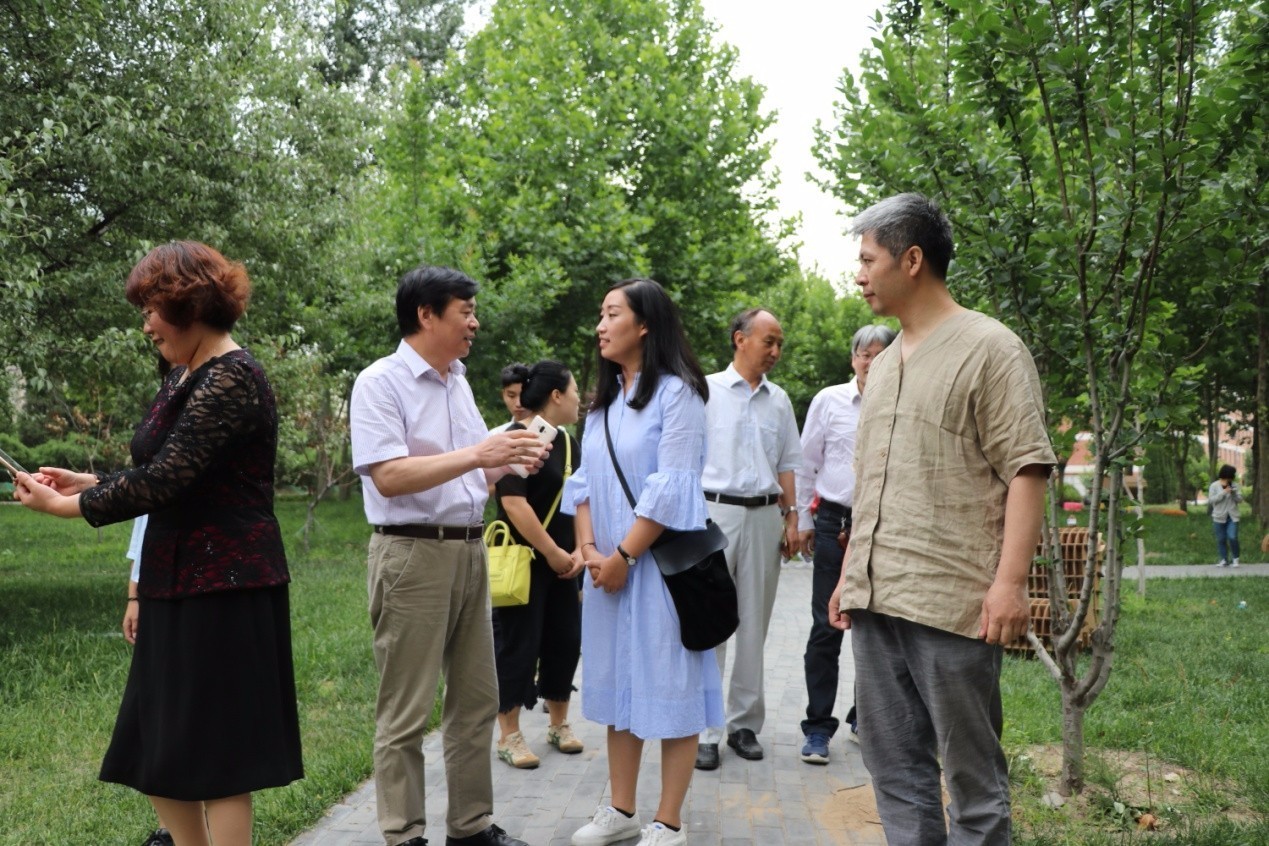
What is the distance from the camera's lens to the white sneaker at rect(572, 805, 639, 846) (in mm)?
4523

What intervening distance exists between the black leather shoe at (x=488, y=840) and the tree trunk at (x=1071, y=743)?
8.29 feet

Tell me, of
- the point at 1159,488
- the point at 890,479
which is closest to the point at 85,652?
the point at 890,479

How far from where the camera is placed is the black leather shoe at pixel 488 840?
173 inches

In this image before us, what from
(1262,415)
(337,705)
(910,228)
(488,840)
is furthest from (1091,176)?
(1262,415)

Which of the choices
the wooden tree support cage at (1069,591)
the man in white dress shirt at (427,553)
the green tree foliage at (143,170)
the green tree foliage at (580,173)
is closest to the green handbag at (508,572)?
the man in white dress shirt at (427,553)

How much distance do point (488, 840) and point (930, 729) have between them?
1861 millimetres

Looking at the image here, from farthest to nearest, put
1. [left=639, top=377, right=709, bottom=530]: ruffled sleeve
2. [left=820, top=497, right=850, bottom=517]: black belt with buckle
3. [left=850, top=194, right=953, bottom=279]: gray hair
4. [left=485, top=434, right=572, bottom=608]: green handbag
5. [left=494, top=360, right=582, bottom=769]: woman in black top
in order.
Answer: [left=820, top=497, right=850, bottom=517]: black belt with buckle, [left=494, top=360, right=582, bottom=769]: woman in black top, [left=485, top=434, right=572, bottom=608]: green handbag, [left=639, top=377, right=709, bottom=530]: ruffled sleeve, [left=850, top=194, right=953, bottom=279]: gray hair

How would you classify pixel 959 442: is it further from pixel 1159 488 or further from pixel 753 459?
pixel 1159 488

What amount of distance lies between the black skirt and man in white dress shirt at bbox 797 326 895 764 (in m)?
3.39

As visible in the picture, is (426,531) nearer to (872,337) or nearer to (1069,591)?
(872,337)

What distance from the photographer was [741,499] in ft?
20.2

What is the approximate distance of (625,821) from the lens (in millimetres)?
4578

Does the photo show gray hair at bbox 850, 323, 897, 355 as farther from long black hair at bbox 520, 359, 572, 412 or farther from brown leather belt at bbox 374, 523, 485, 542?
brown leather belt at bbox 374, 523, 485, 542

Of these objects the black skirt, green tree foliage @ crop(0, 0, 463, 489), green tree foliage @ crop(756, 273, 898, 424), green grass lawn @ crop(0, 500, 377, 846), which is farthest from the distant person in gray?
the black skirt
